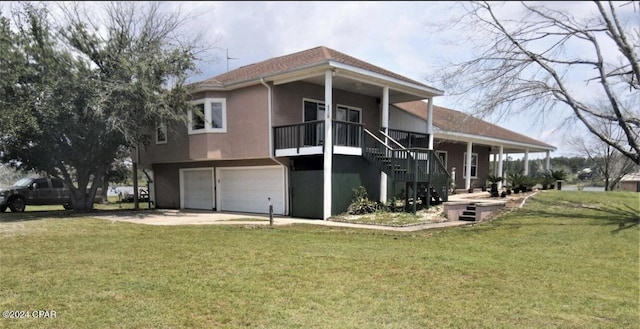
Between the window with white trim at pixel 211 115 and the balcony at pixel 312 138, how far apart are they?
2493 millimetres

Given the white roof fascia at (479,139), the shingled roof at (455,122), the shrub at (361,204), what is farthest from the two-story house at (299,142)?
the white roof fascia at (479,139)

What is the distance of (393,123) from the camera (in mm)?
19359

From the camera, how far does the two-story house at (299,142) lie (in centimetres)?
1370

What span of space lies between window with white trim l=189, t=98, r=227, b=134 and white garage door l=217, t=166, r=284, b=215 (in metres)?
2.04

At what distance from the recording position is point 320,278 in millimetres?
5750

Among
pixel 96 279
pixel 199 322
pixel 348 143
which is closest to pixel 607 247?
pixel 348 143

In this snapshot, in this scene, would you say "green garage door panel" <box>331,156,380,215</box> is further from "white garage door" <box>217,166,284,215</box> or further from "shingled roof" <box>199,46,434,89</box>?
"shingled roof" <box>199,46,434,89</box>

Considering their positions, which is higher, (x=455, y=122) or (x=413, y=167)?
(x=455, y=122)

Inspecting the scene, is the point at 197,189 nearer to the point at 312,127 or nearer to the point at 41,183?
the point at 312,127

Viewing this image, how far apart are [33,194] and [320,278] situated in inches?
744

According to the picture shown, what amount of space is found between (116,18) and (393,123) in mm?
12273

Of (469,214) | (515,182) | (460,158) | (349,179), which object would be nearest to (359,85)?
(349,179)

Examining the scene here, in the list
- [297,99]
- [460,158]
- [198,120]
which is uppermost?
[297,99]

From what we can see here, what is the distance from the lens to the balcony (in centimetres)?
1372
